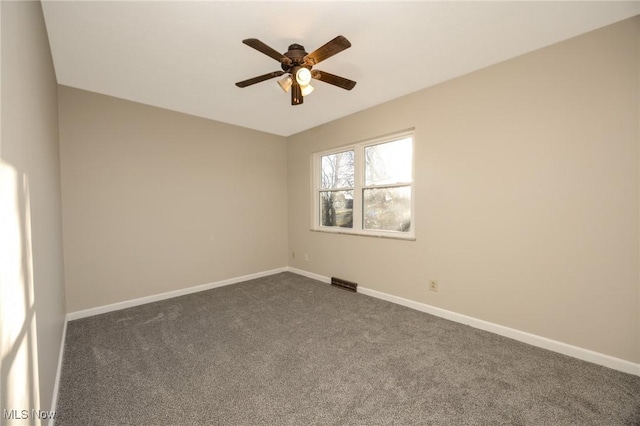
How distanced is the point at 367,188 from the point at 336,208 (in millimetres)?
715

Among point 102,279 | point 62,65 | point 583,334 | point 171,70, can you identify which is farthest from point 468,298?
point 62,65

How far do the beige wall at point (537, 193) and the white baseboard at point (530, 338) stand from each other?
0.04 m

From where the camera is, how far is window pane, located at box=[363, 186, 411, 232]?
330 centimetres

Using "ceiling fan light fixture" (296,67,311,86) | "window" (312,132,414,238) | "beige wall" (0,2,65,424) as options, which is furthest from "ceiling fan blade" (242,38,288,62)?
"window" (312,132,414,238)

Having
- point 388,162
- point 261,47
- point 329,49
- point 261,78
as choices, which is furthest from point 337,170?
point 261,47

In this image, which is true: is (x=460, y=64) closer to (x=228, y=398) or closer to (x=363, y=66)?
(x=363, y=66)

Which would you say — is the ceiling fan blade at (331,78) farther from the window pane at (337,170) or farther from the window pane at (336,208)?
the window pane at (336,208)

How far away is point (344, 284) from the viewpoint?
12.7ft

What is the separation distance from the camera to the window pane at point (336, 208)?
404 centimetres

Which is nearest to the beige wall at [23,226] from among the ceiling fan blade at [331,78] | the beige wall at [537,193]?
the ceiling fan blade at [331,78]

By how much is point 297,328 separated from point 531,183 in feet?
8.45

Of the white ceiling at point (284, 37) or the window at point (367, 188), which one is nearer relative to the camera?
the white ceiling at point (284, 37)

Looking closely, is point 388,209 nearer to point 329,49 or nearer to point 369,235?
point 369,235

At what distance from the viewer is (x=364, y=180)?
3783 mm
